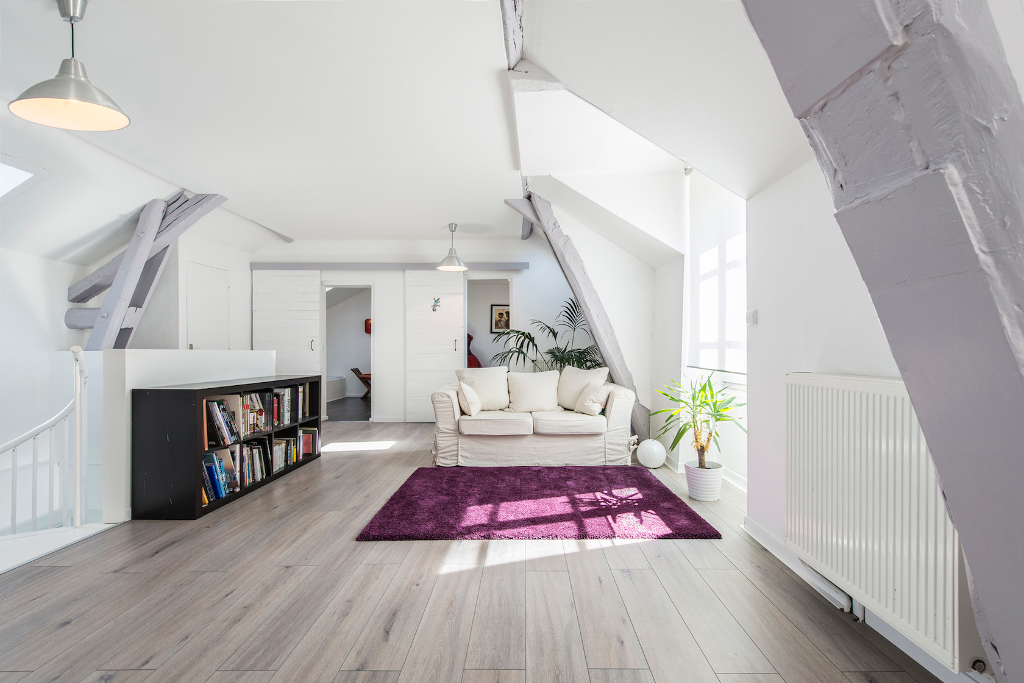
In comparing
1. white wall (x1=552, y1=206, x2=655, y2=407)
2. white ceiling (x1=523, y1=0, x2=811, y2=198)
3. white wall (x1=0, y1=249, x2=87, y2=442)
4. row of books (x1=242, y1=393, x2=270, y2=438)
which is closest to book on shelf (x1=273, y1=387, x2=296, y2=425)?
row of books (x1=242, y1=393, x2=270, y2=438)

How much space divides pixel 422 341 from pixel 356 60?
461 cm

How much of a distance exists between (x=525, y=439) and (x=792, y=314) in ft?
8.29

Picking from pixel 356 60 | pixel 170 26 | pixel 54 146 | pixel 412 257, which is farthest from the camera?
pixel 412 257

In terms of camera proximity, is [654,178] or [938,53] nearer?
[938,53]

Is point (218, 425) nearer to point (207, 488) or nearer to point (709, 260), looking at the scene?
point (207, 488)

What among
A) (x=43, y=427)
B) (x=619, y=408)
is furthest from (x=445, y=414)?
(x=43, y=427)

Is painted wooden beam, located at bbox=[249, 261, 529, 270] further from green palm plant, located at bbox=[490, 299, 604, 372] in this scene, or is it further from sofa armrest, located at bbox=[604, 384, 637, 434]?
sofa armrest, located at bbox=[604, 384, 637, 434]

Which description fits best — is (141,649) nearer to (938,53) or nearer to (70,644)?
(70,644)

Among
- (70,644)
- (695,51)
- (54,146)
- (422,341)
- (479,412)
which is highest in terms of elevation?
(54,146)

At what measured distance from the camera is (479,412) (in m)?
4.64

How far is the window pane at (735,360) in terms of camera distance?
348 centimetres

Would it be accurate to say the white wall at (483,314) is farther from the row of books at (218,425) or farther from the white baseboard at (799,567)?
the white baseboard at (799,567)

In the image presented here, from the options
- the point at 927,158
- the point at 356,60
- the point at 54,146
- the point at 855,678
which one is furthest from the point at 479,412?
the point at 927,158

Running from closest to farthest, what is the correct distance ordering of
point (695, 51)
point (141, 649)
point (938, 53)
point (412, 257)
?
point (938, 53)
point (141, 649)
point (695, 51)
point (412, 257)
